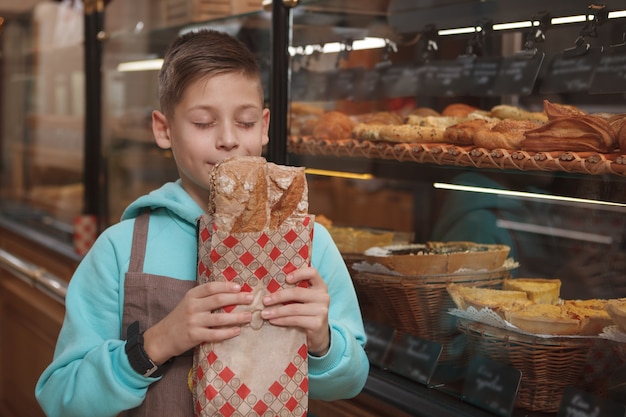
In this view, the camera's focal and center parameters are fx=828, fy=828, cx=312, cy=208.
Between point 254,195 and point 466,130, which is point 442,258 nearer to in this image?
point 466,130

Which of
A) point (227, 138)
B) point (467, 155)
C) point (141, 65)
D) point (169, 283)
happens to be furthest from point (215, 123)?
point (141, 65)

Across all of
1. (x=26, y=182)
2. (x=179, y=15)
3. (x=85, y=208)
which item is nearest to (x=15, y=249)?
(x=85, y=208)

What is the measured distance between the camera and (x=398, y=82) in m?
2.33

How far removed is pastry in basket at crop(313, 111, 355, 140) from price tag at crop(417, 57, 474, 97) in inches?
8.6

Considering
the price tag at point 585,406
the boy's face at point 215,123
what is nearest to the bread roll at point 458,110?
the price tag at point 585,406

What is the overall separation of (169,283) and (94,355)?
0.16 meters

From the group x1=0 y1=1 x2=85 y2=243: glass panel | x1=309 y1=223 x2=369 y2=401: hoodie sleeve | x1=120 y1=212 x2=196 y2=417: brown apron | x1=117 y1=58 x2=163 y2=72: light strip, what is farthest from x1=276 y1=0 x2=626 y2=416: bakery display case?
x1=0 y1=1 x2=85 y2=243: glass panel

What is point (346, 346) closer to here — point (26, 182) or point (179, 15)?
point (179, 15)

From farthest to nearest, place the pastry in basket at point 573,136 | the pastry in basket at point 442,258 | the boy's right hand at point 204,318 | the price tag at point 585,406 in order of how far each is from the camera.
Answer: the pastry in basket at point 442,258 → the pastry in basket at point 573,136 → the price tag at point 585,406 → the boy's right hand at point 204,318

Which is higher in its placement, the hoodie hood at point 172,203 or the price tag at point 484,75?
the price tag at point 484,75

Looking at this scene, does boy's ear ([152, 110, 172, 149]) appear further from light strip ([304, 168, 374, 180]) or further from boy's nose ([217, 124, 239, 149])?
light strip ([304, 168, 374, 180])

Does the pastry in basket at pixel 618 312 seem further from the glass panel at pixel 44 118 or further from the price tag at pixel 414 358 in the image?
the glass panel at pixel 44 118

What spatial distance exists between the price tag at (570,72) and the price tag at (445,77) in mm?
244

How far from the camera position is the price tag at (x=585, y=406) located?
151cm
